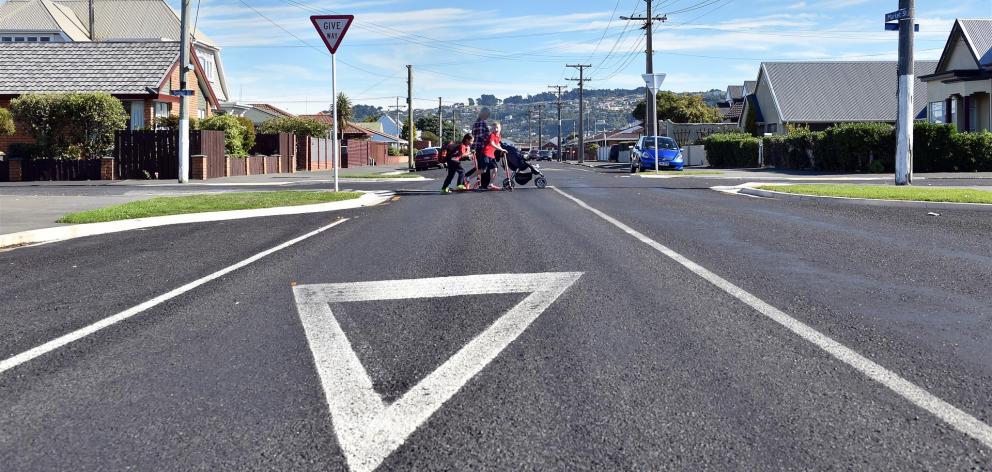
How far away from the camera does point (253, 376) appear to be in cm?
464

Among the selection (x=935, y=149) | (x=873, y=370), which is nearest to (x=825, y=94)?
(x=935, y=149)

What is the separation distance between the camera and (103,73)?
39.2m

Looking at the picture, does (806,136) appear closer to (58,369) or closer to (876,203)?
(876,203)

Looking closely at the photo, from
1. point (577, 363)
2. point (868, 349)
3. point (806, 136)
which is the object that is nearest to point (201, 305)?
point (577, 363)

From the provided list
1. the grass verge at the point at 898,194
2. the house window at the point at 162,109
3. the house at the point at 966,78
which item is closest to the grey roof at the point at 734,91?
the house at the point at 966,78

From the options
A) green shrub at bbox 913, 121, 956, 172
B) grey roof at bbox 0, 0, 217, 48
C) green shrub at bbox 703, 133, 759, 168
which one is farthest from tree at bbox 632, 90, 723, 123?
green shrub at bbox 913, 121, 956, 172

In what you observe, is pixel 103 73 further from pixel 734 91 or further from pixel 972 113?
pixel 734 91

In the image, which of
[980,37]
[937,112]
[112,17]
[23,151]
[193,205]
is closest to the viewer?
[193,205]

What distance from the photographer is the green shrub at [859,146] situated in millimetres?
33531

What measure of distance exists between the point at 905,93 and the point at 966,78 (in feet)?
68.6

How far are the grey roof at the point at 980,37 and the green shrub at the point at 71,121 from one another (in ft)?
119

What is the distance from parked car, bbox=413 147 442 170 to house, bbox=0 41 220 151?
15.2m

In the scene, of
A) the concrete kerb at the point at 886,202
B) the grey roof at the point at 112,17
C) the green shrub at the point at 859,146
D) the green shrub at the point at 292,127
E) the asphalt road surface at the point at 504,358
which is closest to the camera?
the asphalt road surface at the point at 504,358

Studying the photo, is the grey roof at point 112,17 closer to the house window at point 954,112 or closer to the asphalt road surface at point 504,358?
the house window at point 954,112
